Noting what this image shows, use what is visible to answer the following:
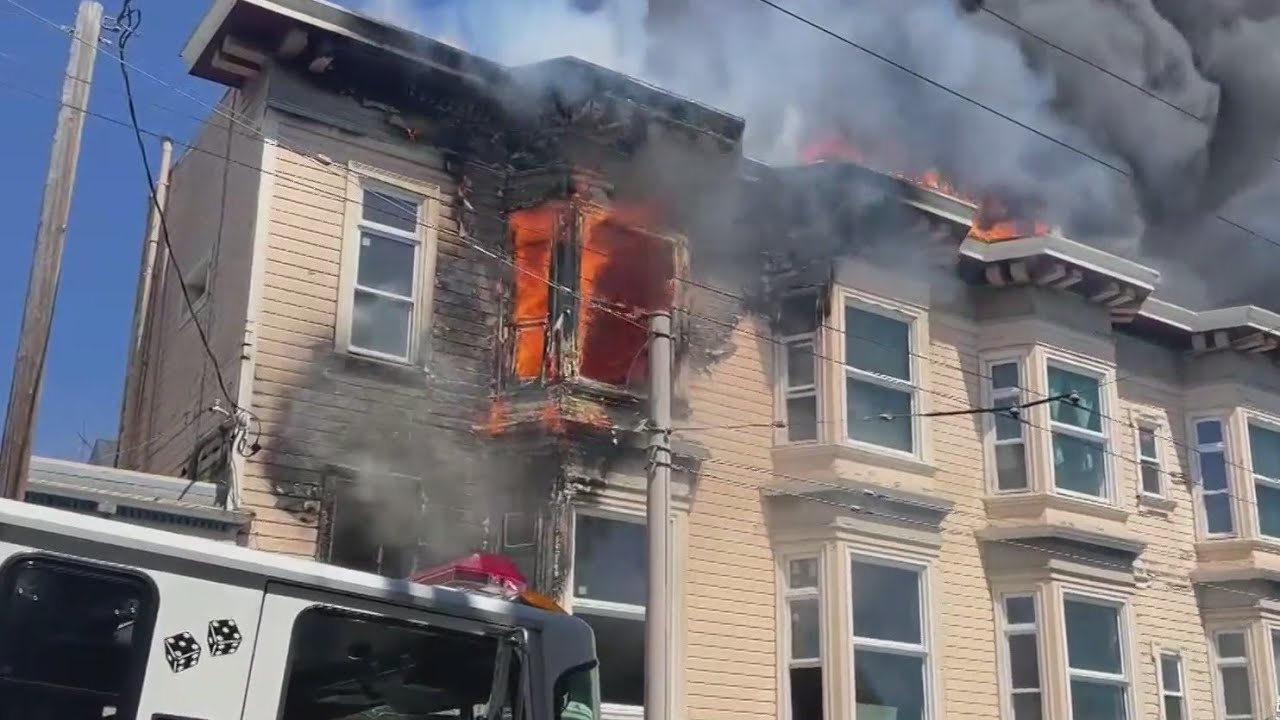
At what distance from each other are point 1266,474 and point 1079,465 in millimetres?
3662

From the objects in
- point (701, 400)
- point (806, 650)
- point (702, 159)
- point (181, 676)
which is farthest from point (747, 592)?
point (181, 676)

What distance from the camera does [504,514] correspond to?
473 inches

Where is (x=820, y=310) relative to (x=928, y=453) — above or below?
above

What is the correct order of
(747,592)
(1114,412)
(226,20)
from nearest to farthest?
(226,20), (747,592), (1114,412)

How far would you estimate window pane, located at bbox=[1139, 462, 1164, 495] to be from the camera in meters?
17.2

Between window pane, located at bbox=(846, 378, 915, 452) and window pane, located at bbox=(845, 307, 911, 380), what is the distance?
22 centimetres

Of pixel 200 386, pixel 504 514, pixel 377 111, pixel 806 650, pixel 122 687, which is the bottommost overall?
pixel 122 687

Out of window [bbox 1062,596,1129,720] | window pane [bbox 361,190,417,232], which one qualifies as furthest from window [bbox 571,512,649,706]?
window [bbox 1062,596,1129,720]

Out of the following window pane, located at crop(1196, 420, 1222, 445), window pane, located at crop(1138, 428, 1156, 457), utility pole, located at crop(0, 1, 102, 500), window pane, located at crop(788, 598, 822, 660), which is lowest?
window pane, located at crop(788, 598, 822, 660)

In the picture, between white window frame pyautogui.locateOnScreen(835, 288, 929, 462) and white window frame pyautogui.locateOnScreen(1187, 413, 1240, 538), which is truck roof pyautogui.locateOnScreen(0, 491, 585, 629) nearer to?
white window frame pyautogui.locateOnScreen(835, 288, 929, 462)

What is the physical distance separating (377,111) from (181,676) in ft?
27.0

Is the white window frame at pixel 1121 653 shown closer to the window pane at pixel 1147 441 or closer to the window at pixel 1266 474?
the window pane at pixel 1147 441

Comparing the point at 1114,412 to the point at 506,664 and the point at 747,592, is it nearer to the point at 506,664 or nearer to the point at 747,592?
the point at 747,592

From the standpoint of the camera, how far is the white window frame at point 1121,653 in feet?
48.4
